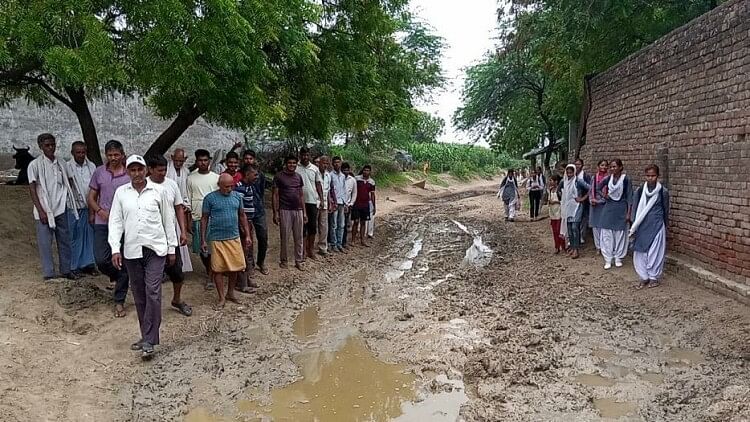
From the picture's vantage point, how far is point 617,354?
17.0ft

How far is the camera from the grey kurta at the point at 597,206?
28.4ft

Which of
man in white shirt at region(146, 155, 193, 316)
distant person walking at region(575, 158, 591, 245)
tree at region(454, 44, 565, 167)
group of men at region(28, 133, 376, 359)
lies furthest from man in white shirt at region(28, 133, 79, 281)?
tree at region(454, 44, 565, 167)

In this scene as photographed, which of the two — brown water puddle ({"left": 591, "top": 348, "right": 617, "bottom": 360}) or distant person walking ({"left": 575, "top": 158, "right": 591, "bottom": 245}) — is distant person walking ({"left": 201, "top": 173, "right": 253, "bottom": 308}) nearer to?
brown water puddle ({"left": 591, "top": 348, "right": 617, "bottom": 360})

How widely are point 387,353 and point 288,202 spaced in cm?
378

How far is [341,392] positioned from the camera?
181 inches

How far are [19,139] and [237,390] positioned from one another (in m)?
15.1

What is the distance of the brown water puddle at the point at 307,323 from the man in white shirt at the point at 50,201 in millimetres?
2622

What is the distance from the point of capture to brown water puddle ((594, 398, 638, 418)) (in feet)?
13.2

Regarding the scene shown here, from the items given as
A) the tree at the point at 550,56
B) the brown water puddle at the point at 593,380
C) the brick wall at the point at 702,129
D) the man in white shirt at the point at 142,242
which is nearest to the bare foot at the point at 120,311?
the man in white shirt at the point at 142,242

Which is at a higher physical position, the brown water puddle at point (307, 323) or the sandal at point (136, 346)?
the sandal at point (136, 346)

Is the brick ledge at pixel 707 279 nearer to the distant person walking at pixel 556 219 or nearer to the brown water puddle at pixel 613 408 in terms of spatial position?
the brown water puddle at pixel 613 408

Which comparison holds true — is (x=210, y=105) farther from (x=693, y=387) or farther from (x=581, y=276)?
(x=693, y=387)

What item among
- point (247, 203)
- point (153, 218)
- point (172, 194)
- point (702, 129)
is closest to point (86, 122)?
point (247, 203)

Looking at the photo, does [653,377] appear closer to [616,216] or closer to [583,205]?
[616,216]
